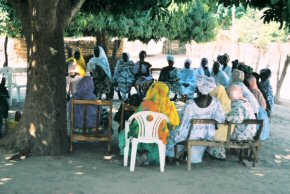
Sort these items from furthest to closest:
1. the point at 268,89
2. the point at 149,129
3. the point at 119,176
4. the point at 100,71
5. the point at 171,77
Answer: the point at 171,77, the point at 100,71, the point at 268,89, the point at 149,129, the point at 119,176

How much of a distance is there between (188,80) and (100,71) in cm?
289

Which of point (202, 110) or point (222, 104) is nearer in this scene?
point (202, 110)

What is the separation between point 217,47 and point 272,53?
19.9 feet

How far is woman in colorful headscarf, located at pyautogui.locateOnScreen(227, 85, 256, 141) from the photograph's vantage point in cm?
703

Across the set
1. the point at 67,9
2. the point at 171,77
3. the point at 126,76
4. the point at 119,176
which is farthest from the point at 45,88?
the point at 126,76

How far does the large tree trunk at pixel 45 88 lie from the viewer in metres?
6.97

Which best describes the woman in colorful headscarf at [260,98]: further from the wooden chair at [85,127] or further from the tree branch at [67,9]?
the tree branch at [67,9]

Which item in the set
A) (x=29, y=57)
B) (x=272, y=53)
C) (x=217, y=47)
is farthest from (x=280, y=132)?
(x=217, y=47)

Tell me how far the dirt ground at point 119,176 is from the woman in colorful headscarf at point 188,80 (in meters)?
5.09

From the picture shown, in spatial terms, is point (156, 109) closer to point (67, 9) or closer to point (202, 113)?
point (202, 113)

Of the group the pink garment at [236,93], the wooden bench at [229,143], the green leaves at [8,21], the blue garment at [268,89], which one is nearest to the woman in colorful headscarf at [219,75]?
the blue garment at [268,89]

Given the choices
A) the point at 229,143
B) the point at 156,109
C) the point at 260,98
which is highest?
the point at 260,98

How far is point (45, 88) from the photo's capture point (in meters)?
7.05

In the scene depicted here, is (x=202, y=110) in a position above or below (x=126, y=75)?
below
